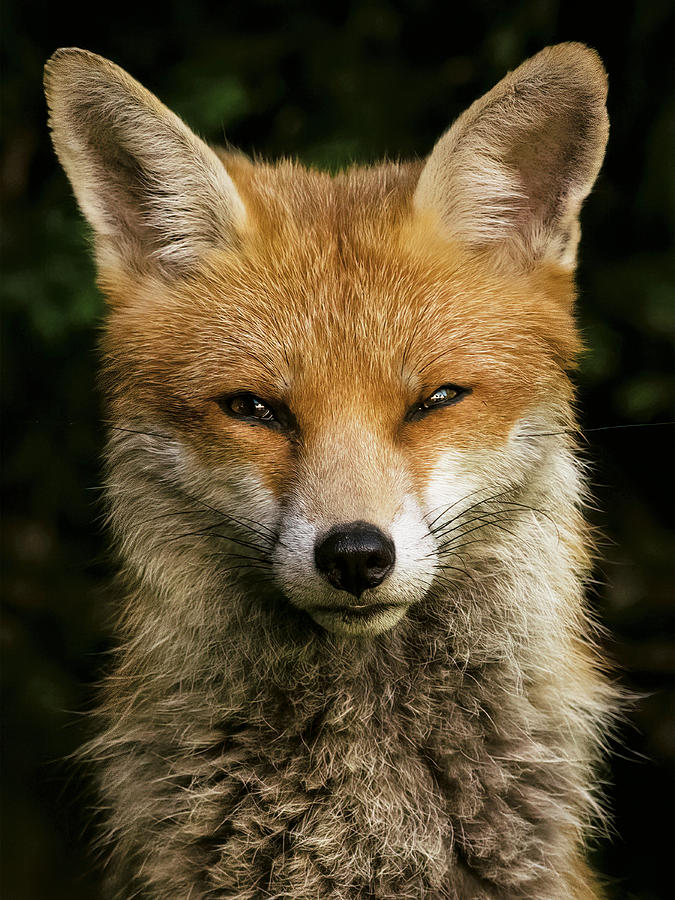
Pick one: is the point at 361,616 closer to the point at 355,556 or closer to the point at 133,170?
the point at 355,556

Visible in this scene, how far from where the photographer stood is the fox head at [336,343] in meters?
1.71

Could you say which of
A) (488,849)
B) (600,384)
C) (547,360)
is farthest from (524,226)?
(488,849)

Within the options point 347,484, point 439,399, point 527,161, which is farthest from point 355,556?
point 527,161

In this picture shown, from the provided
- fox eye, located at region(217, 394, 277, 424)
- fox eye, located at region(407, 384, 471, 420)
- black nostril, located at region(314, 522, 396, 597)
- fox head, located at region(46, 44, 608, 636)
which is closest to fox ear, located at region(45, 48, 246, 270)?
fox head, located at region(46, 44, 608, 636)

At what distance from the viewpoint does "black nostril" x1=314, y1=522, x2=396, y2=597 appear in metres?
1.55

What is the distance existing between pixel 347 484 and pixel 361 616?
238 millimetres

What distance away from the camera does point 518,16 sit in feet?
8.96

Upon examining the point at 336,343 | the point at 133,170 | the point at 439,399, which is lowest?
the point at 439,399

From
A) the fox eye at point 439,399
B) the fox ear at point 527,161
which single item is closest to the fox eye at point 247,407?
the fox eye at point 439,399

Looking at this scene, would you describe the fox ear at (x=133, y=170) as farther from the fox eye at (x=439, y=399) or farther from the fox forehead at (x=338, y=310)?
the fox eye at (x=439, y=399)

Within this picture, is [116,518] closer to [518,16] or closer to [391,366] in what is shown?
[391,366]

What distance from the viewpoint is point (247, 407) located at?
180 cm

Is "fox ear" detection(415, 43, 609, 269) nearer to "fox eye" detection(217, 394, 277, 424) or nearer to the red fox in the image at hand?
the red fox

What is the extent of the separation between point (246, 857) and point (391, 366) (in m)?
0.98
